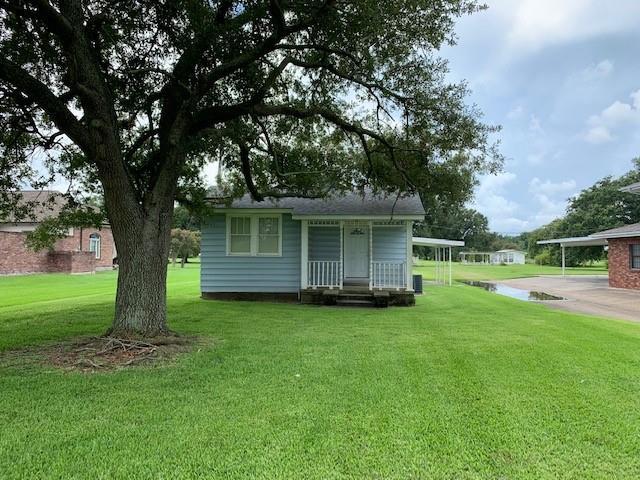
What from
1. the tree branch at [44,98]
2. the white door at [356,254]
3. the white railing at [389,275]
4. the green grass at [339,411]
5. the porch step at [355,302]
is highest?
the tree branch at [44,98]

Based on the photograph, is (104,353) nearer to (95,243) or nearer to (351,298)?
(351,298)

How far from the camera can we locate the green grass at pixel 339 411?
10.2ft

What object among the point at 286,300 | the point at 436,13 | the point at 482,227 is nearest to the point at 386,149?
the point at 436,13

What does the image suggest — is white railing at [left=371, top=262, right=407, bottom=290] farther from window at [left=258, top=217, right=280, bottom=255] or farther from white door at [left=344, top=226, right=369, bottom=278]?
window at [left=258, top=217, right=280, bottom=255]

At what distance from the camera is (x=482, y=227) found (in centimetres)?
8838

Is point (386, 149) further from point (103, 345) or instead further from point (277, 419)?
point (277, 419)

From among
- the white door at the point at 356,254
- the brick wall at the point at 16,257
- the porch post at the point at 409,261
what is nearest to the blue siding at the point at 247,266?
the white door at the point at 356,254

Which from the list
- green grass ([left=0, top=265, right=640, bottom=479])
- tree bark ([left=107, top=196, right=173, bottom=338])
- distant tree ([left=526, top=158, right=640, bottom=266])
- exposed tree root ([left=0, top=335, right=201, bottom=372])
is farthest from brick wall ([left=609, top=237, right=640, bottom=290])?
tree bark ([left=107, top=196, right=173, bottom=338])

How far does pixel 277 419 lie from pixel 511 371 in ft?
10.5

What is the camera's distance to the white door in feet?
48.4

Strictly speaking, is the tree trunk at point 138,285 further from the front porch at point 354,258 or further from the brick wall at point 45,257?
the brick wall at point 45,257

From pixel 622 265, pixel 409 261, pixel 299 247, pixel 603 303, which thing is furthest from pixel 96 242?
pixel 622 265

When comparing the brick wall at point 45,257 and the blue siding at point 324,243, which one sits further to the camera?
the brick wall at point 45,257

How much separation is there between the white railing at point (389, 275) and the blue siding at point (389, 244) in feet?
1.62
